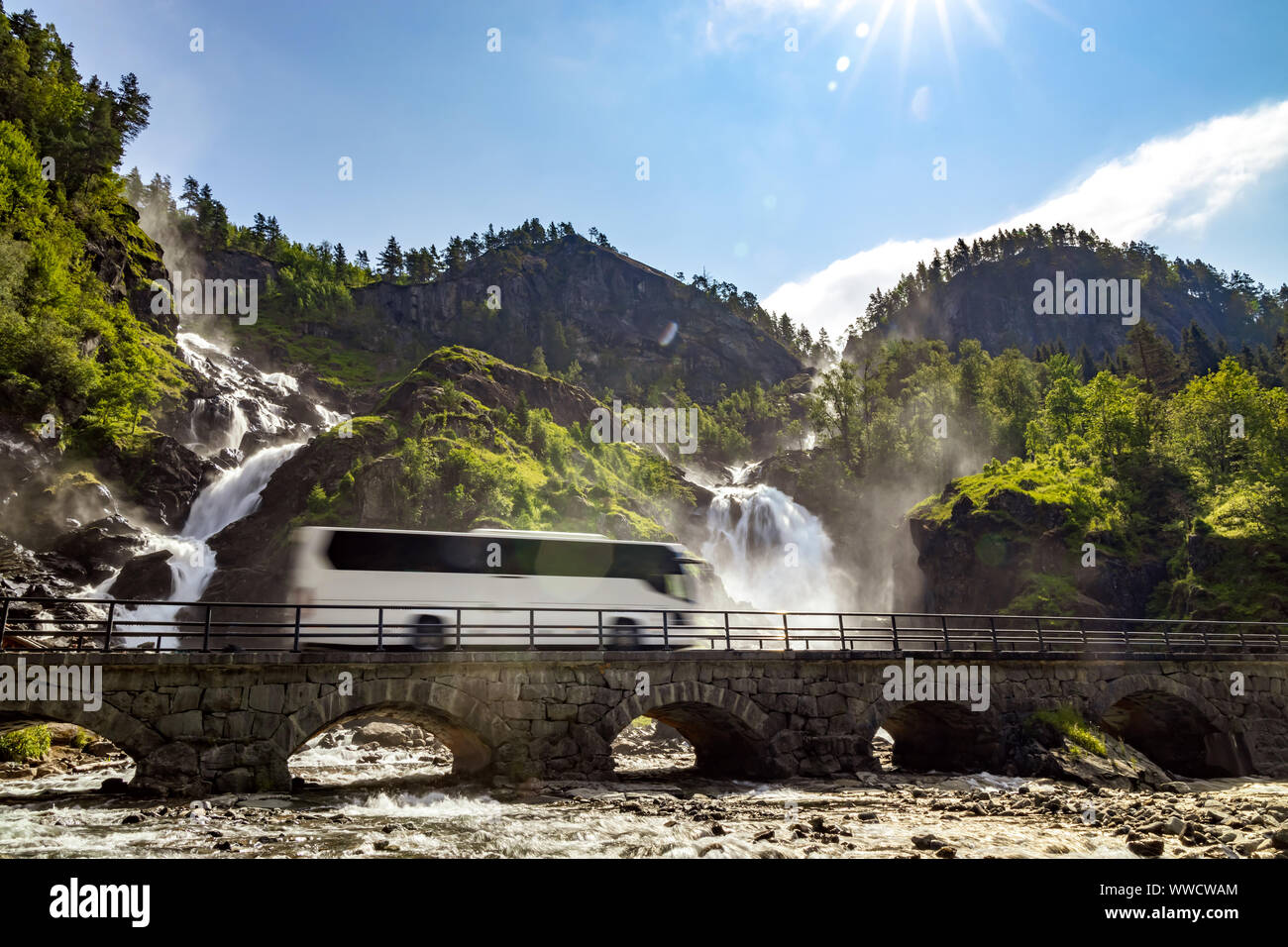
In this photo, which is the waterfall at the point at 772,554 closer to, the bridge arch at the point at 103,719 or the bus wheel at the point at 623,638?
the bus wheel at the point at 623,638

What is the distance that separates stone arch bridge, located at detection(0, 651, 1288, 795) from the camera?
14.9 metres

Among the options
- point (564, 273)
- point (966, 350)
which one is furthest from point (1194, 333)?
point (564, 273)

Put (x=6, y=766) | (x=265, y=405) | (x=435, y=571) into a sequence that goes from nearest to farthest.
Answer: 1. (x=6, y=766)
2. (x=435, y=571)
3. (x=265, y=405)

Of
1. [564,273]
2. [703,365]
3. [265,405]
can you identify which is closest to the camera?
[265,405]

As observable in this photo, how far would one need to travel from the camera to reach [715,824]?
1396 centimetres

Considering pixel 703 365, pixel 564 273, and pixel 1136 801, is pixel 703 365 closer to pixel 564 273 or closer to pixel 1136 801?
pixel 564 273

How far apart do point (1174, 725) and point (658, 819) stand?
897 inches

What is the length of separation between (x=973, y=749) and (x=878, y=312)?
539 ft

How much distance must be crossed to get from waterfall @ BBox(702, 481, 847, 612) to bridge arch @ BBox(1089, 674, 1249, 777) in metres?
33.8

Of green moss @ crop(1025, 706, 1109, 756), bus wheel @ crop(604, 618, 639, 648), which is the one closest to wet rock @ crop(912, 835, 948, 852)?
bus wheel @ crop(604, 618, 639, 648)

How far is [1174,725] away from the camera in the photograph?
27.2m

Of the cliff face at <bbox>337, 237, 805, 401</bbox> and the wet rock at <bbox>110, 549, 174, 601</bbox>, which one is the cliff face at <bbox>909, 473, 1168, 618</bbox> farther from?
the cliff face at <bbox>337, 237, 805, 401</bbox>

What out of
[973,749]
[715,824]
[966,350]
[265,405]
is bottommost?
[973,749]

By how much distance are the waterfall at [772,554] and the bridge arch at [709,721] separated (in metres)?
38.8
